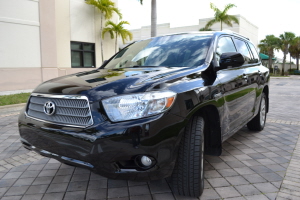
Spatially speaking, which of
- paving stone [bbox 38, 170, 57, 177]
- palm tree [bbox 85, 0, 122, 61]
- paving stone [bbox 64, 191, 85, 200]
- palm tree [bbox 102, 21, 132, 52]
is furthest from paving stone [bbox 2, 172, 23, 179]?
palm tree [bbox 102, 21, 132, 52]

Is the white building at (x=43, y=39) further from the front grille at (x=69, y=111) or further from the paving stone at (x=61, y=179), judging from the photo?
the front grille at (x=69, y=111)

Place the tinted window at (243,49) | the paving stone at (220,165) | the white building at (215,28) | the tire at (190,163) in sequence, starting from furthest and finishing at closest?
1. the white building at (215,28)
2. the tinted window at (243,49)
3. the paving stone at (220,165)
4. the tire at (190,163)

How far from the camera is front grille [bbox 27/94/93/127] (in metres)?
2.20

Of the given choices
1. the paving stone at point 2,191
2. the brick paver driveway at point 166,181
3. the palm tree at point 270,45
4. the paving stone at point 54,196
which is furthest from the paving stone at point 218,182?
the palm tree at point 270,45

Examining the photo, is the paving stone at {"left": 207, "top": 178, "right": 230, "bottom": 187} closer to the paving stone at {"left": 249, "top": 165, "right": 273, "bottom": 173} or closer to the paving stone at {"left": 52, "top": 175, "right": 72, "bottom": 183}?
the paving stone at {"left": 249, "top": 165, "right": 273, "bottom": 173}

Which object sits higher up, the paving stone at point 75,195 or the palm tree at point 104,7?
the palm tree at point 104,7

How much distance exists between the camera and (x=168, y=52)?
3338 millimetres

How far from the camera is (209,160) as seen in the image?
12.0 feet

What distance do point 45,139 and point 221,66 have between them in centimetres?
202

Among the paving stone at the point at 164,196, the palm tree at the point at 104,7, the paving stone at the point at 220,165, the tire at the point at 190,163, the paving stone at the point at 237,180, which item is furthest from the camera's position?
the palm tree at the point at 104,7

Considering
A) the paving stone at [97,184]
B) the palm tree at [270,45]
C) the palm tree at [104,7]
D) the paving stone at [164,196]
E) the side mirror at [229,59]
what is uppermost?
the palm tree at [270,45]

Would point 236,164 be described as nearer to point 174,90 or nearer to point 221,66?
point 221,66

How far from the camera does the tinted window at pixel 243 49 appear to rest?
13.6 feet

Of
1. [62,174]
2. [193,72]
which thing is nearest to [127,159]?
[193,72]
